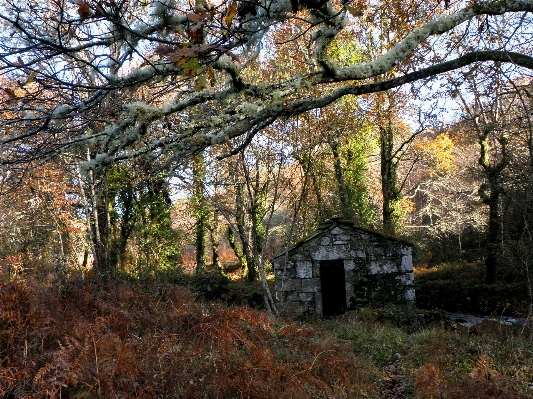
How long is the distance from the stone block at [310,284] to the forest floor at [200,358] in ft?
15.7

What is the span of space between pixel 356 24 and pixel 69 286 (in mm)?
15109

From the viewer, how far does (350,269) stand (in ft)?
35.5

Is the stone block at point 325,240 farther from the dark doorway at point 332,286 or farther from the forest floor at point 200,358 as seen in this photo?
the forest floor at point 200,358

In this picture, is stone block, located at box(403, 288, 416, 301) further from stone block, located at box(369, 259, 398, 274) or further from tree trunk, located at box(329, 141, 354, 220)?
tree trunk, located at box(329, 141, 354, 220)

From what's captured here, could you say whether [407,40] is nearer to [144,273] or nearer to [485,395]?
[485,395]

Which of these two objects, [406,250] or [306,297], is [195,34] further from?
[406,250]

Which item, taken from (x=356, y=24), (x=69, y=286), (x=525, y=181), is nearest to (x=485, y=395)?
(x=69, y=286)

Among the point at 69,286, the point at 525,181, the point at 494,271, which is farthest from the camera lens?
the point at 494,271

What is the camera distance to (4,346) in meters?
3.66

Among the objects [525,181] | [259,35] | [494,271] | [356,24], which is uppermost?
[356,24]

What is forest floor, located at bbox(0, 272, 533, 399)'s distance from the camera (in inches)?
126

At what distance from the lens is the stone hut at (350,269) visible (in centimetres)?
1067

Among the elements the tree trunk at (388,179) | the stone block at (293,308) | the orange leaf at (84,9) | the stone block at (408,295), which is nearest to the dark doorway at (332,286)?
the stone block at (293,308)

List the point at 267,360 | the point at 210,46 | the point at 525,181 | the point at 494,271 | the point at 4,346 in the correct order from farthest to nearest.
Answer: the point at 494,271 < the point at 525,181 < the point at 267,360 < the point at 4,346 < the point at 210,46
